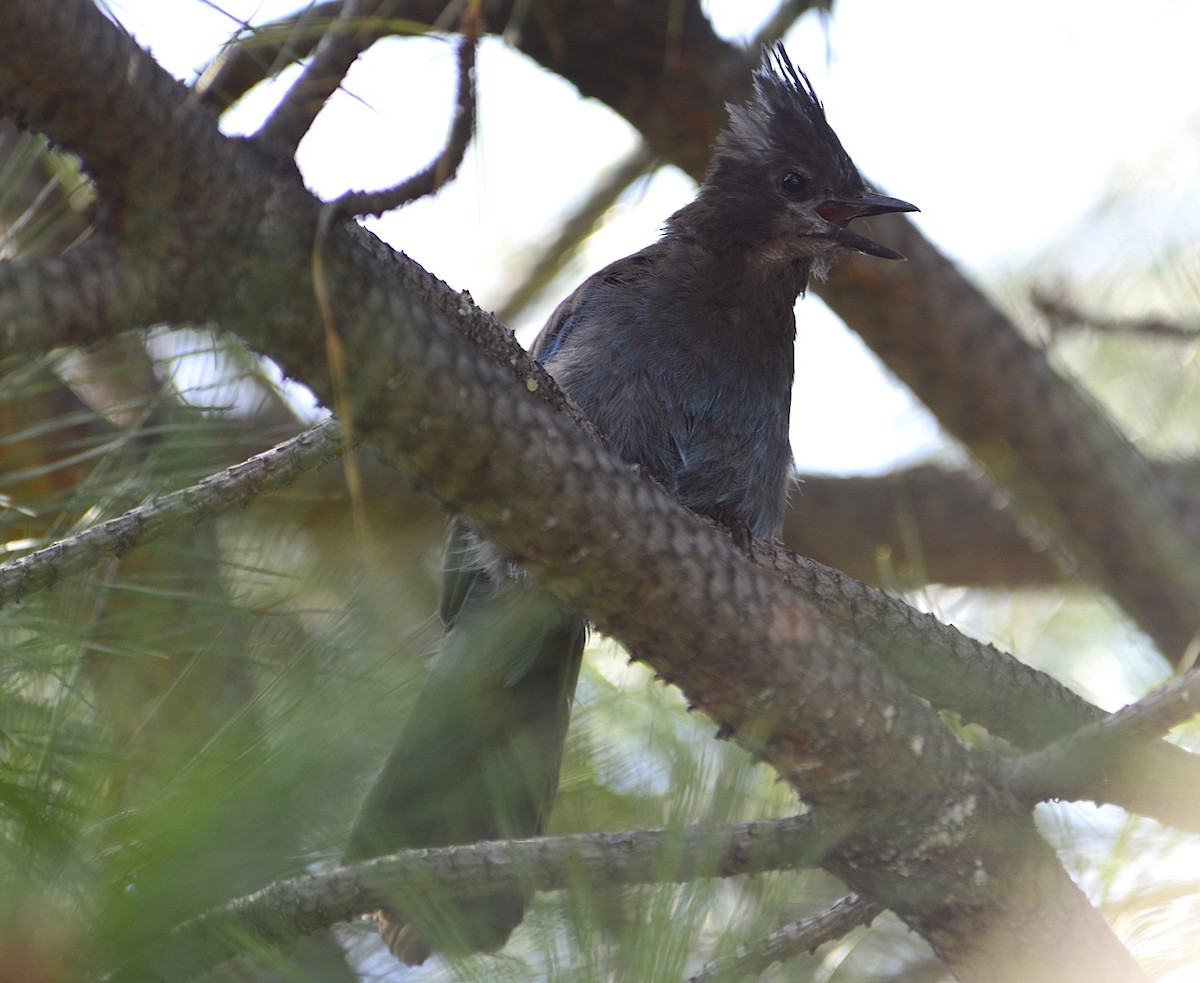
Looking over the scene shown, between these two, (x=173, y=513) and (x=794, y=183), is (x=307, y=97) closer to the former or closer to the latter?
(x=173, y=513)

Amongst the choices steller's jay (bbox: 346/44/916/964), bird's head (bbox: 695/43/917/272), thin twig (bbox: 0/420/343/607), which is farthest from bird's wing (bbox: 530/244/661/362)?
thin twig (bbox: 0/420/343/607)

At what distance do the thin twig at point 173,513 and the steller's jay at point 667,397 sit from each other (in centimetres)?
57

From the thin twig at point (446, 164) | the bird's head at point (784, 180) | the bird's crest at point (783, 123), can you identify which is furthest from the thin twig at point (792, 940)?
the bird's crest at point (783, 123)

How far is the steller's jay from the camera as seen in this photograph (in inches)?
105

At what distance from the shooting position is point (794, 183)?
140 inches

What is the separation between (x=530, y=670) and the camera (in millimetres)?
3141

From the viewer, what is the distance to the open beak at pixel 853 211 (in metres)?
3.30

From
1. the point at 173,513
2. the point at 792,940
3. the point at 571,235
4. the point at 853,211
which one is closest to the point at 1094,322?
the point at 853,211

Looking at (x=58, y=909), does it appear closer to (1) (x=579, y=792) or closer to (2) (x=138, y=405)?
(2) (x=138, y=405)

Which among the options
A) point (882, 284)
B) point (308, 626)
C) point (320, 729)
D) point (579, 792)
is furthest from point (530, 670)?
point (882, 284)

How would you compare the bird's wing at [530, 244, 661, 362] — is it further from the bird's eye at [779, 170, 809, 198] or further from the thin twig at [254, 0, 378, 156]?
the thin twig at [254, 0, 378, 156]

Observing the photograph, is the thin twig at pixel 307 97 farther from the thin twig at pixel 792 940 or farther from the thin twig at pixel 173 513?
the thin twig at pixel 792 940

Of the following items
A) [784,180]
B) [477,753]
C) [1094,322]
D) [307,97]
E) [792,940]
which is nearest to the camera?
[307,97]

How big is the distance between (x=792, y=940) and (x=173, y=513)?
113 centimetres
